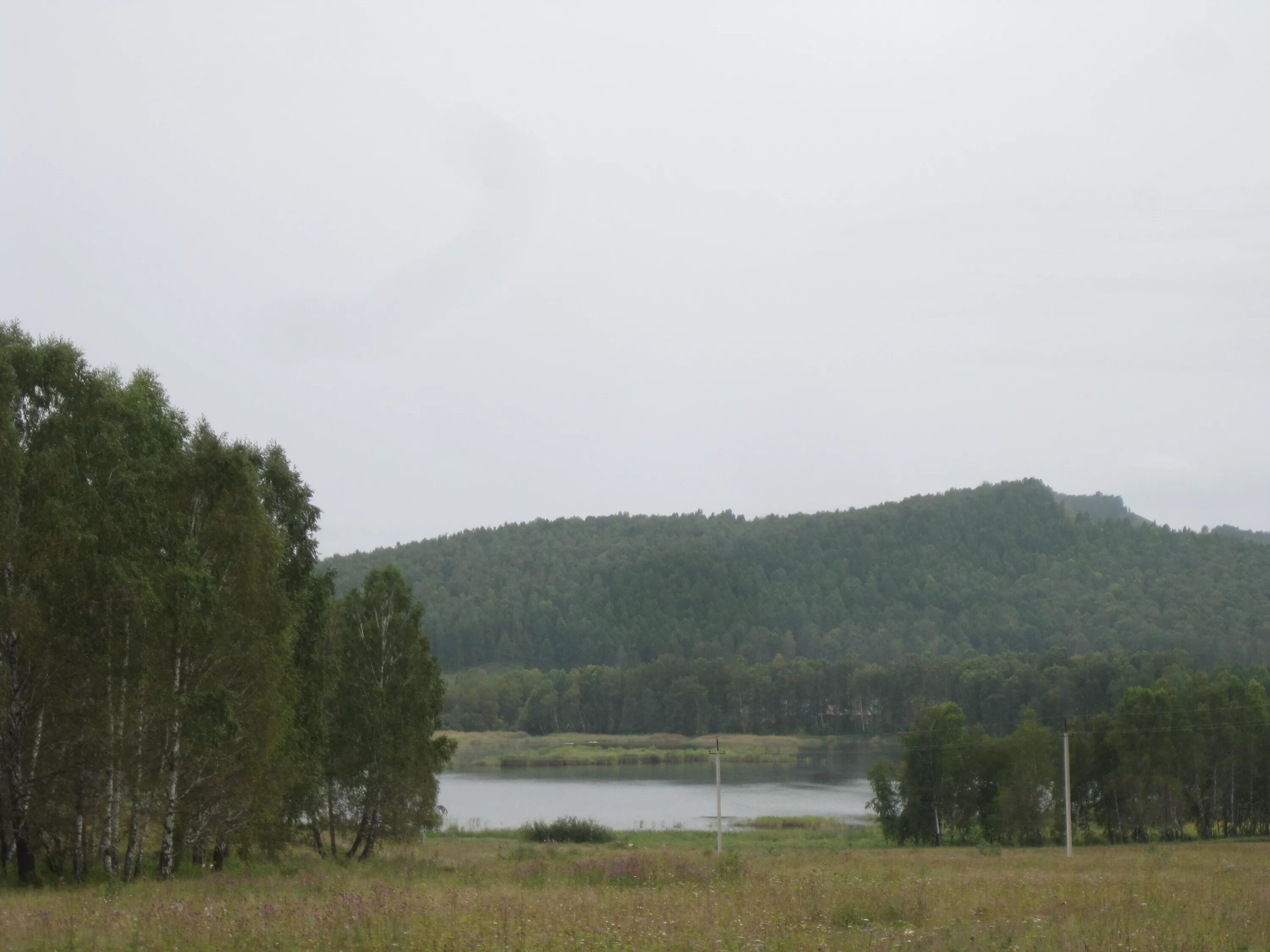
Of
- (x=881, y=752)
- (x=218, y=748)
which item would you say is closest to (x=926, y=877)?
(x=218, y=748)

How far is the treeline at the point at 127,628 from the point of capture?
20.5 metres

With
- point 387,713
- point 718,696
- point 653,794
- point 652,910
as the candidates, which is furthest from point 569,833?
point 718,696

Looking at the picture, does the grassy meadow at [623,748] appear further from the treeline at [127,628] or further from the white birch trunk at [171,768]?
the white birch trunk at [171,768]

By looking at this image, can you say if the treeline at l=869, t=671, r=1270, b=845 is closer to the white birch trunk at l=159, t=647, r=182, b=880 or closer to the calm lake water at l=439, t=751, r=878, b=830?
the calm lake water at l=439, t=751, r=878, b=830

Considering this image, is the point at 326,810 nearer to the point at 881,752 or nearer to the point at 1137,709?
the point at 1137,709

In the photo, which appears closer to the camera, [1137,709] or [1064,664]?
[1137,709]

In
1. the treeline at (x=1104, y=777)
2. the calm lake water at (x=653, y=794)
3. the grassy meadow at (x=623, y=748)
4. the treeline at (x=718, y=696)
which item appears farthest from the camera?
the treeline at (x=718, y=696)

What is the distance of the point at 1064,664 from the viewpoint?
13100 centimetres

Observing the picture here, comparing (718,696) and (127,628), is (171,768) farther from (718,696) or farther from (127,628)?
(718,696)

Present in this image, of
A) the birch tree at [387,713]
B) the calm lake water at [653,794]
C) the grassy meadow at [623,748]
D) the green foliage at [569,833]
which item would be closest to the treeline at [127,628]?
the birch tree at [387,713]

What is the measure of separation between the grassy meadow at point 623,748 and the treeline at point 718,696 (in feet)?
13.6

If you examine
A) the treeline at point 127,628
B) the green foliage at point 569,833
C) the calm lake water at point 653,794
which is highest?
the treeline at point 127,628

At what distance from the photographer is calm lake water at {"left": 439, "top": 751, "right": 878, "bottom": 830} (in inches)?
2616

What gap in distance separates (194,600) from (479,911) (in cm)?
987
